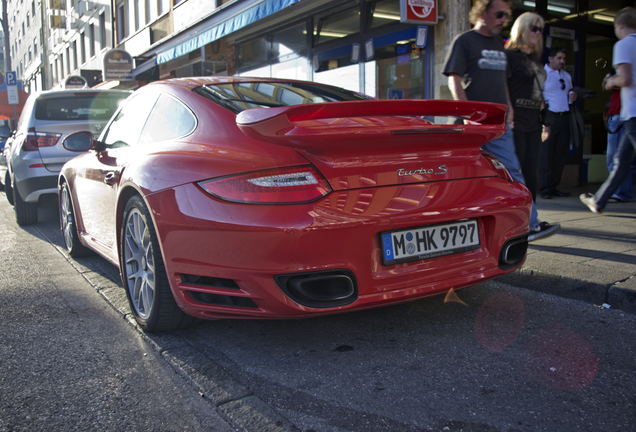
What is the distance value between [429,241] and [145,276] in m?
1.42

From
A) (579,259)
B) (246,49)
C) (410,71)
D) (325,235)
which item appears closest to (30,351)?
(325,235)

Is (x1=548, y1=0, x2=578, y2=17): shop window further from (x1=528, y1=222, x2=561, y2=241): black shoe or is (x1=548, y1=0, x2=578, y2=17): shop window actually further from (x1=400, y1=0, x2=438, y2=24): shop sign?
(x1=528, y1=222, x2=561, y2=241): black shoe

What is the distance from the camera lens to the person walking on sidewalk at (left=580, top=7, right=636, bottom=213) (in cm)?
442

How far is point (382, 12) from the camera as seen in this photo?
29.1 feet

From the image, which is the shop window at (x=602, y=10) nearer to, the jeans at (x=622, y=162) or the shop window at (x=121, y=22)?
the jeans at (x=622, y=162)

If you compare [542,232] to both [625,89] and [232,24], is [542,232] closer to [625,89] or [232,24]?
[625,89]

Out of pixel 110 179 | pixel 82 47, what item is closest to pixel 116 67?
pixel 82 47

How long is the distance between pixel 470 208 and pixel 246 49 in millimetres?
12605

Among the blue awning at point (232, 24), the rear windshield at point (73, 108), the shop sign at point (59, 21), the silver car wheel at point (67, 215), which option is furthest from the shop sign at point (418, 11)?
the shop sign at point (59, 21)

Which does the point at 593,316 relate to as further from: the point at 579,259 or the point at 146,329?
the point at 146,329

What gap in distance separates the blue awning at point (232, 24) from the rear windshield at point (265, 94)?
210 inches

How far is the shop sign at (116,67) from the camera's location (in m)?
19.5

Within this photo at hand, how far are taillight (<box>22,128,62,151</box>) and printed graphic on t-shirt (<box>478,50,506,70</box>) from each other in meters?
4.67

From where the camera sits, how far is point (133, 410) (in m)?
1.97
